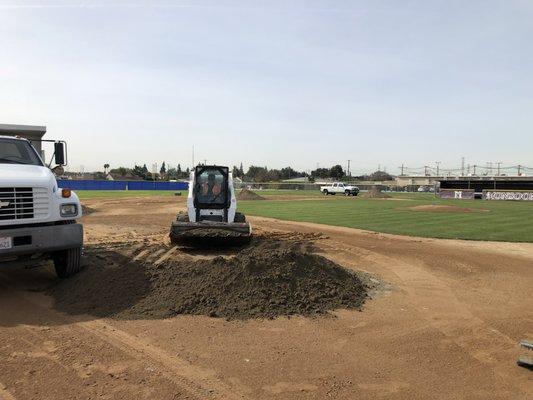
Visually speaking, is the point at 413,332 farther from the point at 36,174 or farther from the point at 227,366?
the point at 36,174

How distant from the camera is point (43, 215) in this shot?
714 cm

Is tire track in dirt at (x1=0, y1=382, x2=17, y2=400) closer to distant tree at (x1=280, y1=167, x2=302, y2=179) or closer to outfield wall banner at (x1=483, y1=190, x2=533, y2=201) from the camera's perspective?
outfield wall banner at (x1=483, y1=190, x2=533, y2=201)

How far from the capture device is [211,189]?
1269 centimetres

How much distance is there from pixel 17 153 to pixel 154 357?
543 centimetres

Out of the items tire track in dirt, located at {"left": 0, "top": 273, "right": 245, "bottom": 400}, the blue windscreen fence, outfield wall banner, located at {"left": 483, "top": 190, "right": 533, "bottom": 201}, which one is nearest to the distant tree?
the blue windscreen fence

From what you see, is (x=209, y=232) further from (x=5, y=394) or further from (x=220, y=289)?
(x=5, y=394)

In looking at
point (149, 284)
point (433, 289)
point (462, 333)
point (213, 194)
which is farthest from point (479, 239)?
point (149, 284)

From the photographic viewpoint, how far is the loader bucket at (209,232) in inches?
440

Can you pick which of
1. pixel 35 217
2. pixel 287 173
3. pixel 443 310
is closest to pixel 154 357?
pixel 35 217

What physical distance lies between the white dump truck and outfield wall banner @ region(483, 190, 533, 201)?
186 ft

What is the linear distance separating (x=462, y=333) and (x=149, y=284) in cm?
468

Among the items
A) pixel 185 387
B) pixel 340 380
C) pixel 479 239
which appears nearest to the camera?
pixel 185 387

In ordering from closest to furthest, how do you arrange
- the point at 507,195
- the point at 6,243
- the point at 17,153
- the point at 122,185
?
1. the point at 6,243
2. the point at 17,153
3. the point at 507,195
4. the point at 122,185

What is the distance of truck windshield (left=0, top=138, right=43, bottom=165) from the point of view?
8031 mm
